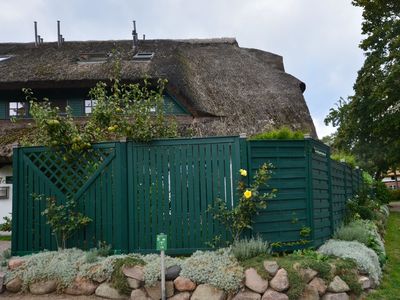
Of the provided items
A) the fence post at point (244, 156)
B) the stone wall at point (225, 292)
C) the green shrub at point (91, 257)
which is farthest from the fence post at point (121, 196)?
the fence post at point (244, 156)

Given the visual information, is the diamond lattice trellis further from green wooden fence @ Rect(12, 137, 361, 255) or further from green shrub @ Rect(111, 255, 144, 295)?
green shrub @ Rect(111, 255, 144, 295)

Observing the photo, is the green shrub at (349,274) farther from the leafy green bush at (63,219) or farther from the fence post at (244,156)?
the leafy green bush at (63,219)

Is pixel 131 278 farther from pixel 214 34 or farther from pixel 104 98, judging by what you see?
pixel 214 34

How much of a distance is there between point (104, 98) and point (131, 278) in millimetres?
3036

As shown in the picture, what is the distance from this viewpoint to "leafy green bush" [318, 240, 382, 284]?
5820 millimetres

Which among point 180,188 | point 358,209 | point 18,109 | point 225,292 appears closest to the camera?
point 225,292

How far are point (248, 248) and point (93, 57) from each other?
544 inches

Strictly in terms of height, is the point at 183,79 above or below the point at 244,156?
above

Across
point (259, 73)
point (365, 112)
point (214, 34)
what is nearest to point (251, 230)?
point (259, 73)

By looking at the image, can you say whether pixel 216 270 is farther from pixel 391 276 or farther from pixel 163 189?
pixel 391 276

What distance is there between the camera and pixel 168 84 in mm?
14445

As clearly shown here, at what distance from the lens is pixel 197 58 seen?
18766 millimetres

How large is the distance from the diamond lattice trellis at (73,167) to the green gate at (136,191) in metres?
0.01

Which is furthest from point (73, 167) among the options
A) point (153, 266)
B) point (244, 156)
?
point (244, 156)
